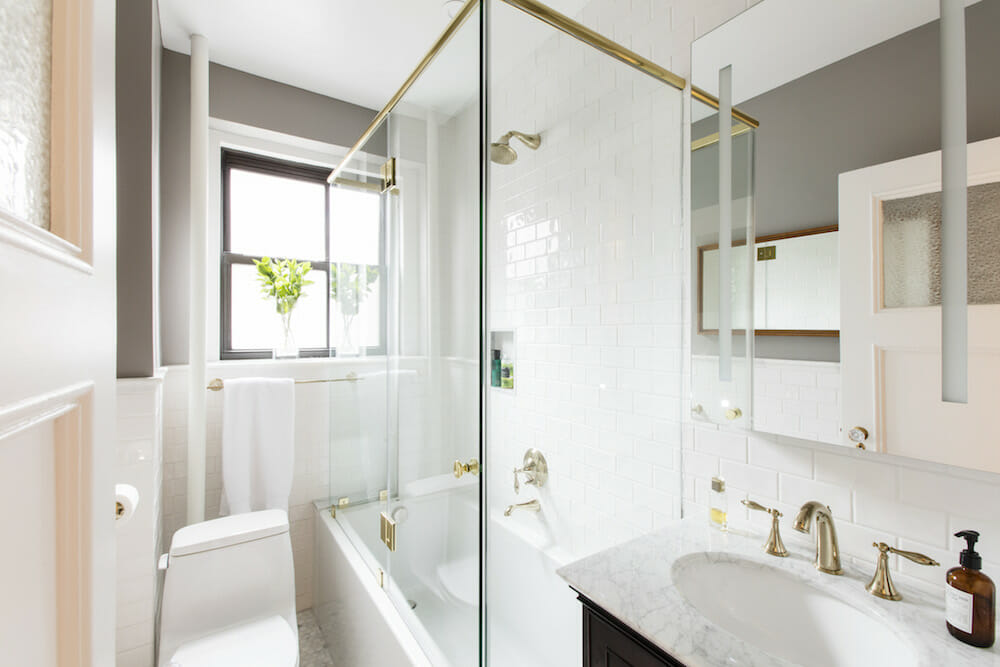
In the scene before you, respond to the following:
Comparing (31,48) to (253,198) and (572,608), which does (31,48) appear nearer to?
(572,608)

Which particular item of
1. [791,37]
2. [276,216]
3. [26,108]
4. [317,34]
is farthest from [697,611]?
[276,216]

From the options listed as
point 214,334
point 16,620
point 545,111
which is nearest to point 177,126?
point 214,334

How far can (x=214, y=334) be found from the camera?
2262 mm

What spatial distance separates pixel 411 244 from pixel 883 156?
3.89 feet

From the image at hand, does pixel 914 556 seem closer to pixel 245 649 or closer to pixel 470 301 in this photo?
pixel 470 301

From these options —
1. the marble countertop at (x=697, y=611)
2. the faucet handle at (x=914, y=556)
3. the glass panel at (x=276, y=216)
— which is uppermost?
the glass panel at (x=276, y=216)

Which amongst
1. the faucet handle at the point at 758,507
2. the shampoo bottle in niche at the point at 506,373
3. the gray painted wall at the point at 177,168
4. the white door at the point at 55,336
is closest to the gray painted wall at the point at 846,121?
the faucet handle at the point at 758,507

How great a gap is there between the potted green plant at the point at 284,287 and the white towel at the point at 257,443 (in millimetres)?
291

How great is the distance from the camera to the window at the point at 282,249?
81.2 inches

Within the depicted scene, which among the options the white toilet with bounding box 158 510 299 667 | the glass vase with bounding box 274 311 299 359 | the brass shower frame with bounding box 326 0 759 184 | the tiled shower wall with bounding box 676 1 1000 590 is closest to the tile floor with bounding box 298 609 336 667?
the white toilet with bounding box 158 510 299 667

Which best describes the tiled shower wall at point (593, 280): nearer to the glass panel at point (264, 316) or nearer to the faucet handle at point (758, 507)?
the faucet handle at point (758, 507)

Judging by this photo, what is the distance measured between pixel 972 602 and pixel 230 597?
6.90 feet

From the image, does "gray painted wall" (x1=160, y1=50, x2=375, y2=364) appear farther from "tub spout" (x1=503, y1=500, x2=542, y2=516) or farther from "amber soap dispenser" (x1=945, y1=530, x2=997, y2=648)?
"amber soap dispenser" (x1=945, y1=530, x2=997, y2=648)

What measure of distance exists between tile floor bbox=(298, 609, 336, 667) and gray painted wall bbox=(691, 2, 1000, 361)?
7.16 feet
